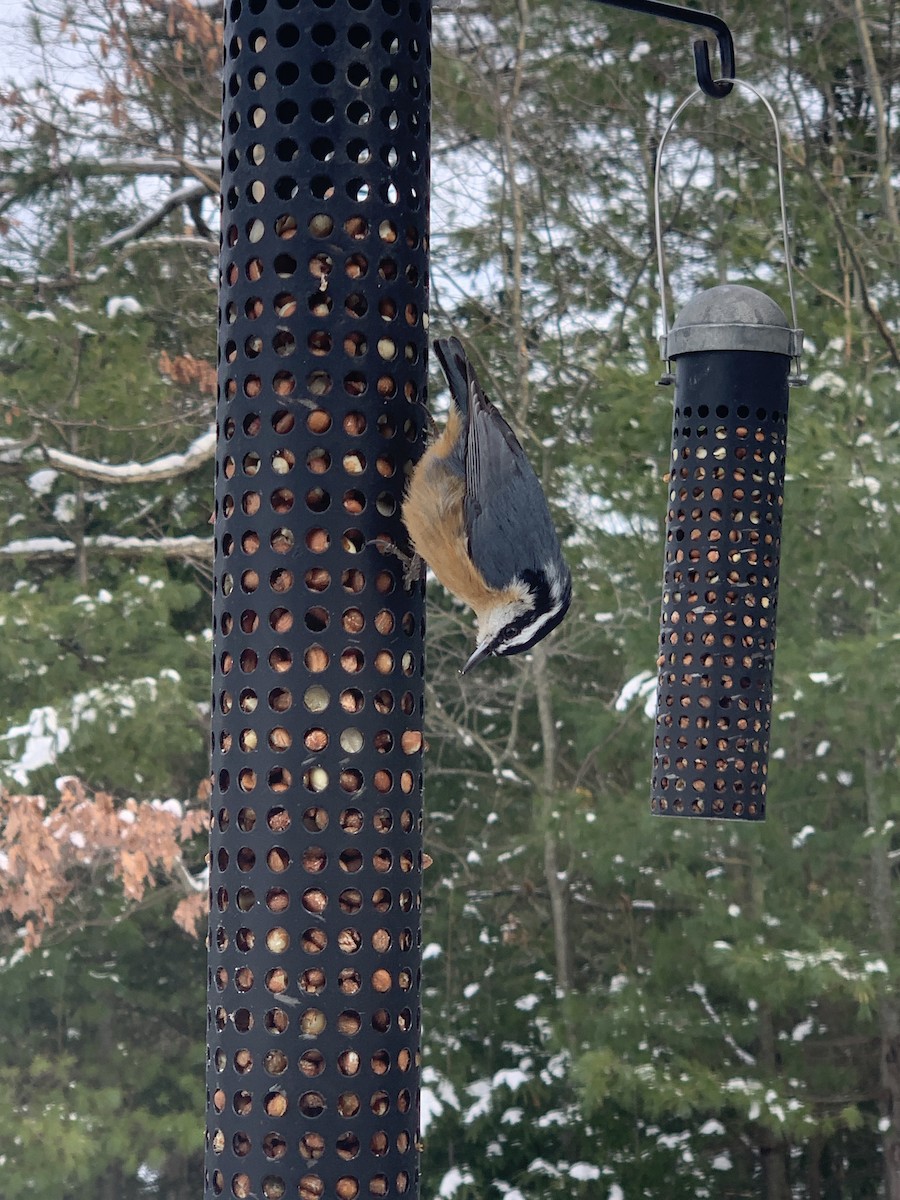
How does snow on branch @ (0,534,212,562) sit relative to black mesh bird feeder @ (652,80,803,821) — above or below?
above

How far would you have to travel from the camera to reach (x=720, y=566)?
10.6ft

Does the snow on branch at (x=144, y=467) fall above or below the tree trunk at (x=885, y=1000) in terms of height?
above

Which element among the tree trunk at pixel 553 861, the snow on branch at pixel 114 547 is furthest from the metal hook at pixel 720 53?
the snow on branch at pixel 114 547

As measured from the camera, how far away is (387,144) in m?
1.50

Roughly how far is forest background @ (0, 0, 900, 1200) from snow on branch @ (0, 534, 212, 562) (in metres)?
0.03

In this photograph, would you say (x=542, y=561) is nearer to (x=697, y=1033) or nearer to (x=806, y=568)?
(x=806, y=568)

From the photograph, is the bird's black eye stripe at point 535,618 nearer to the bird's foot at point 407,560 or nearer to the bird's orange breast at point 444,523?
the bird's orange breast at point 444,523

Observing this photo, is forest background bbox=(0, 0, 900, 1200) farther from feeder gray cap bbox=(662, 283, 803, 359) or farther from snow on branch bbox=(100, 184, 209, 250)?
feeder gray cap bbox=(662, 283, 803, 359)

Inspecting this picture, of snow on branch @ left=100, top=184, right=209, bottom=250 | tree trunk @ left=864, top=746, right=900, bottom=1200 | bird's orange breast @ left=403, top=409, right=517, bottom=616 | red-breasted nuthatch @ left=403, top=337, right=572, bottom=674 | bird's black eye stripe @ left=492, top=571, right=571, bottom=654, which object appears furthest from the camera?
snow on branch @ left=100, top=184, right=209, bottom=250

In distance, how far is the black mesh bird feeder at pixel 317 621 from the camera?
4.59 feet

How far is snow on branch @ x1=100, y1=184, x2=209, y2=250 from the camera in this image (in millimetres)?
9383

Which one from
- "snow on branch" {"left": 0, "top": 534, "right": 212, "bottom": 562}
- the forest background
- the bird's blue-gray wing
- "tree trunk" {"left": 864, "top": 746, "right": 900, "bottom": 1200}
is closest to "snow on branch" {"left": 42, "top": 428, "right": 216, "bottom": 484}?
the forest background

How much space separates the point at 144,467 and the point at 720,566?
5901 mm

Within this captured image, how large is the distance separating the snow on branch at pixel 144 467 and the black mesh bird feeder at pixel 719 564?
561 centimetres
